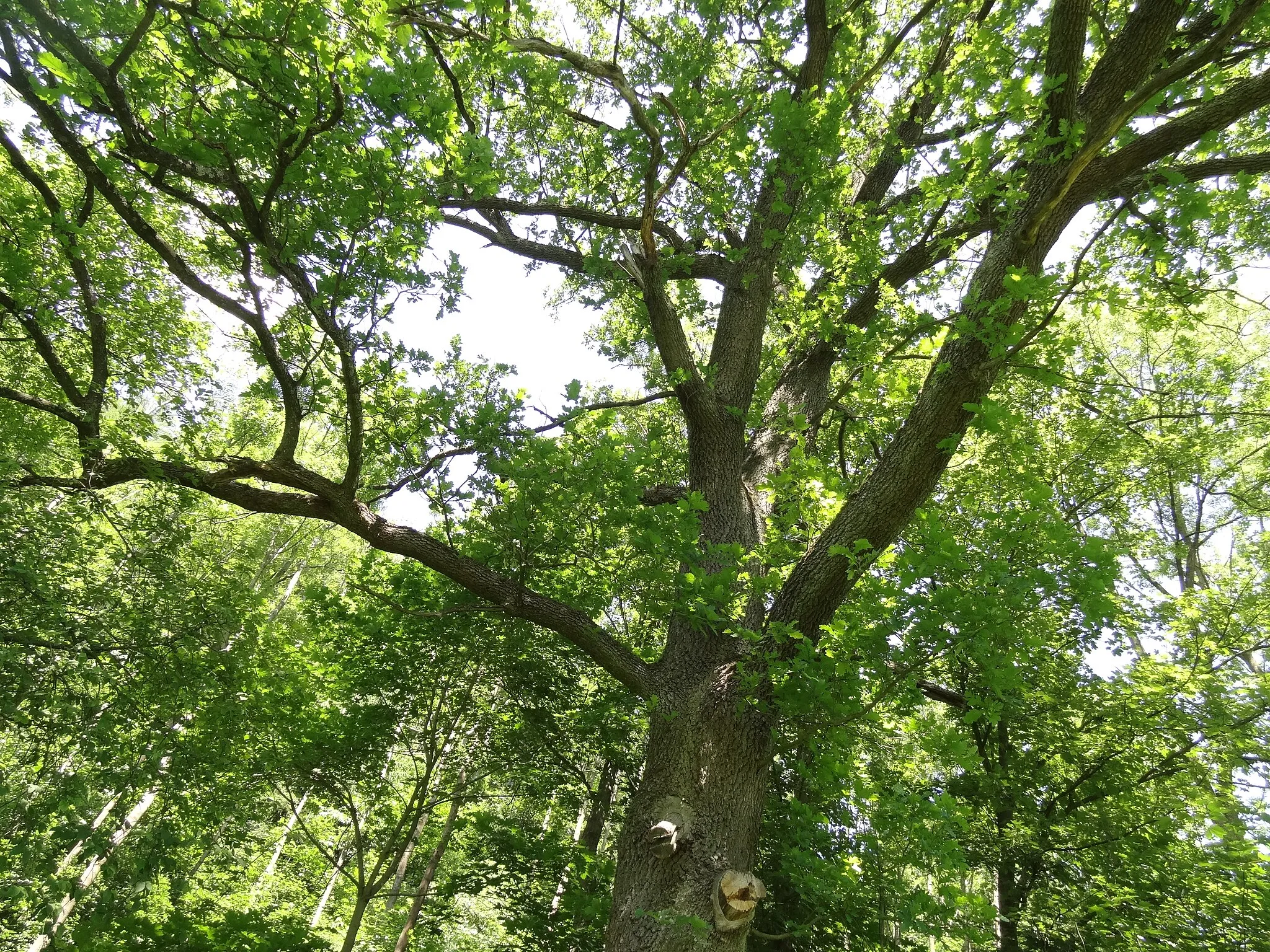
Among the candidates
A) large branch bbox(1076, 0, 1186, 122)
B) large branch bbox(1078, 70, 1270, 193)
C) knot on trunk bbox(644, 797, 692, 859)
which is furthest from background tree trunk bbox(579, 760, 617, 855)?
large branch bbox(1076, 0, 1186, 122)

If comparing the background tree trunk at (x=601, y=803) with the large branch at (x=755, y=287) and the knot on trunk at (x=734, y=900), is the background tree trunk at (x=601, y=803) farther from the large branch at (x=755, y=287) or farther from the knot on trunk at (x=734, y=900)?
the large branch at (x=755, y=287)

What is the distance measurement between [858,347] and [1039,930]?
6.44 m

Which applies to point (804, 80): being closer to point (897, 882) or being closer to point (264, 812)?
point (897, 882)

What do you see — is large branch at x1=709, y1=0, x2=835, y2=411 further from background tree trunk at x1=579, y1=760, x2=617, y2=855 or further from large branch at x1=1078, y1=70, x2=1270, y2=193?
background tree trunk at x1=579, y1=760, x2=617, y2=855

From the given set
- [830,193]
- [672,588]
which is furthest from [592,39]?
[672,588]

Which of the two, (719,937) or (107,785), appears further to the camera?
(107,785)

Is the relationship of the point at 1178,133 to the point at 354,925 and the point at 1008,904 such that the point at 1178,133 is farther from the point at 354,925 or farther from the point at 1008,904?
the point at 354,925

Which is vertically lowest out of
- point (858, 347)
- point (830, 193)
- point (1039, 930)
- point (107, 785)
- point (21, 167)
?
point (107, 785)

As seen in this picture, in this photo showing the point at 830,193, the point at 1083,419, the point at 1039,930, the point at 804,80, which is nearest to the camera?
the point at 830,193

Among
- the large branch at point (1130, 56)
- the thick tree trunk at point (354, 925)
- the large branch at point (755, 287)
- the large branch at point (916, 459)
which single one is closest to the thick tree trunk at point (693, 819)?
the large branch at point (916, 459)

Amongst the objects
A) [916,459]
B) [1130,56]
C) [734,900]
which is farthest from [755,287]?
[734,900]

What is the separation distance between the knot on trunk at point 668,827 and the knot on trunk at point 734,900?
28cm

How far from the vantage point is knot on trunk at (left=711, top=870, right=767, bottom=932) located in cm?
314

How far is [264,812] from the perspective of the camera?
6.43 metres
